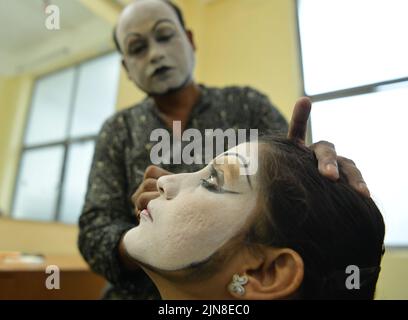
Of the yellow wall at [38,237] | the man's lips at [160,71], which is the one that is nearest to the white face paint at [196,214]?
the man's lips at [160,71]

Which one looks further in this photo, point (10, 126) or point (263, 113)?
point (10, 126)

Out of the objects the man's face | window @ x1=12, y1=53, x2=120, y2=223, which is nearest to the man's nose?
the man's face

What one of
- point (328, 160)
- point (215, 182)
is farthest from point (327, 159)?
point (215, 182)

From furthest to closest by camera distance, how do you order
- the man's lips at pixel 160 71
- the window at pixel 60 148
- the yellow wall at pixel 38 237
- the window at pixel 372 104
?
the window at pixel 60 148 → the yellow wall at pixel 38 237 → the man's lips at pixel 160 71 → the window at pixel 372 104

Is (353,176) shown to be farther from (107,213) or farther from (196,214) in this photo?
(107,213)

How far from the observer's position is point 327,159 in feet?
1.04

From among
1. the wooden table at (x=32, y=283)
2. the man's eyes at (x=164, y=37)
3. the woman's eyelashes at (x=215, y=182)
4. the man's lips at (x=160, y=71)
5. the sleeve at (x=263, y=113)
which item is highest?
the man's eyes at (x=164, y=37)

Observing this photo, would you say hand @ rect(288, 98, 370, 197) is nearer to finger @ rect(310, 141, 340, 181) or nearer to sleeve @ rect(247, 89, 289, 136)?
finger @ rect(310, 141, 340, 181)

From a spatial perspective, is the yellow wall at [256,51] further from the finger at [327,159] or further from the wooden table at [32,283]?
the wooden table at [32,283]

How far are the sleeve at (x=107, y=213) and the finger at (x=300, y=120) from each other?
0.25 metres

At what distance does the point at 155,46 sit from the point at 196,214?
30 centimetres

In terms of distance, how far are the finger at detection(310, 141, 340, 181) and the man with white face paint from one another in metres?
0.14

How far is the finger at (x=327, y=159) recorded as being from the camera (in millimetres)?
313

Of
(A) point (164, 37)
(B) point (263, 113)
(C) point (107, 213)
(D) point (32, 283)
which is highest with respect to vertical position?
(A) point (164, 37)
